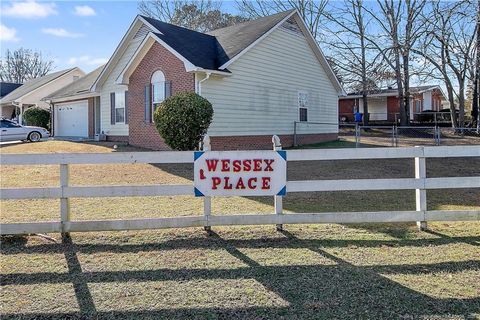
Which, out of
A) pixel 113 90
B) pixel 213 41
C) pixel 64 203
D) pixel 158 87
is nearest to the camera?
pixel 64 203

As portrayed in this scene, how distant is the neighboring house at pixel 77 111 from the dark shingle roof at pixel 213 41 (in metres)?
7.31

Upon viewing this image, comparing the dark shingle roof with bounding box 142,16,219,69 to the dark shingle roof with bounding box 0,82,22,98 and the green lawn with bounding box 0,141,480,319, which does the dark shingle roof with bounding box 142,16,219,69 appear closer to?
the green lawn with bounding box 0,141,480,319

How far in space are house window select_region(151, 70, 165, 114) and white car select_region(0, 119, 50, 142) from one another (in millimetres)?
10484

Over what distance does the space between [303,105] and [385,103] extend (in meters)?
25.3

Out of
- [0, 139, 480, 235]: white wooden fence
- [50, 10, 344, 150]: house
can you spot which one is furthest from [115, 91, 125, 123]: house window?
[0, 139, 480, 235]: white wooden fence

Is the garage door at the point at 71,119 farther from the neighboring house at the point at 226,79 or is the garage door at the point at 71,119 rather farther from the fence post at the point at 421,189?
the fence post at the point at 421,189

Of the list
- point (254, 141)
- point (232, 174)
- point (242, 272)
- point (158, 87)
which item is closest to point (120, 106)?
point (158, 87)

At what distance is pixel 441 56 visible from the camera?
19.0m

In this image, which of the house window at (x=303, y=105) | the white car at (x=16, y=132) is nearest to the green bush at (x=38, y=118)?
the white car at (x=16, y=132)

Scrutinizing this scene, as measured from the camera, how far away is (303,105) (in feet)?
69.2

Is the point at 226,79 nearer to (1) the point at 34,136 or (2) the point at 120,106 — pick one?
(2) the point at 120,106

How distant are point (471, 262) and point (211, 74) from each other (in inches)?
495

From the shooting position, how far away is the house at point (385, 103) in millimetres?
40781

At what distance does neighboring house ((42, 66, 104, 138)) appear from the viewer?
2380cm
